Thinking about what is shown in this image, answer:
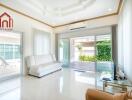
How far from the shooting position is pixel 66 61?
22.7 ft

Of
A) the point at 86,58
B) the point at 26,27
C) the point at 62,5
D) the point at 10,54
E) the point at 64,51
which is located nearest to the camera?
the point at 62,5

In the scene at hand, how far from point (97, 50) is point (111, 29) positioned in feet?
4.33

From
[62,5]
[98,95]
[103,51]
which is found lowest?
[98,95]

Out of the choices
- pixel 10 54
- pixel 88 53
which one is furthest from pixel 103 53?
pixel 10 54

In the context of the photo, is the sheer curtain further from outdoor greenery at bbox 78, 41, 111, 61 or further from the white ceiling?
outdoor greenery at bbox 78, 41, 111, 61

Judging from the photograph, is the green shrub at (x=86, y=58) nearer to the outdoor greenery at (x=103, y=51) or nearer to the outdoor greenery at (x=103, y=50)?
the outdoor greenery at (x=103, y=51)

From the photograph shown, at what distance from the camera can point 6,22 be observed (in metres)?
4.16

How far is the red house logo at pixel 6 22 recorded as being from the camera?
401 cm

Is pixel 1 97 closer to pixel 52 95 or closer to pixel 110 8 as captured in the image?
pixel 52 95

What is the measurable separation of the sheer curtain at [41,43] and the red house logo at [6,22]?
1.45 m

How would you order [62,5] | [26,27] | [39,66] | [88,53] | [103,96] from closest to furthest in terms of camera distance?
[103,96]
[62,5]
[39,66]
[26,27]
[88,53]

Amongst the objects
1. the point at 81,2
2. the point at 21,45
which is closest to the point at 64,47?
the point at 21,45

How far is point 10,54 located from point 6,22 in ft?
4.50

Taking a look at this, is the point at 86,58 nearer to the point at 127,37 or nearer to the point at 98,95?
the point at 127,37
